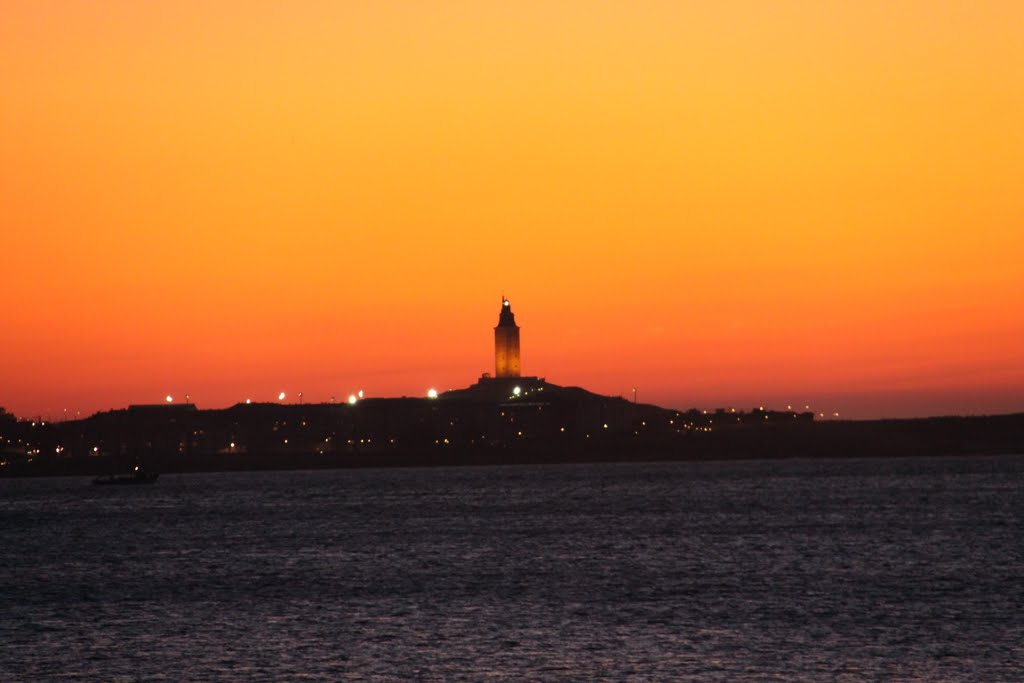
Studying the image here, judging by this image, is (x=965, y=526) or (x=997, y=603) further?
(x=965, y=526)

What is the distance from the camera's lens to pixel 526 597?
61.6 metres

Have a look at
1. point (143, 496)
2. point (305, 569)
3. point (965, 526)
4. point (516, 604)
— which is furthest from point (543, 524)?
point (143, 496)

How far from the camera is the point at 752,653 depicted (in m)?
45.7

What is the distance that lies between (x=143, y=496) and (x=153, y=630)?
459ft

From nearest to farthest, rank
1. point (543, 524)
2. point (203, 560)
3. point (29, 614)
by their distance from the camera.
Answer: point (29, 614)
point (203, 560)
point (543, 524)

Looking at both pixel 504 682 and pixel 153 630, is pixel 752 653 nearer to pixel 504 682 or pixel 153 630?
pixel 504 682

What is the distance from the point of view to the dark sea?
145ft

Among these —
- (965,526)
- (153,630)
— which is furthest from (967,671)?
(965,526)

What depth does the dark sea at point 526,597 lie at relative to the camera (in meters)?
44.3

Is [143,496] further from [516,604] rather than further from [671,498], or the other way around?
[516,604]

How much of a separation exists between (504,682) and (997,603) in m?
23.3

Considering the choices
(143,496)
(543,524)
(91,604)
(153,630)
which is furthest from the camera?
(143,496)

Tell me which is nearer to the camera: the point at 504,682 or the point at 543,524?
the point at 504,682

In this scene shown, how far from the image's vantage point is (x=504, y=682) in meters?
41.5
